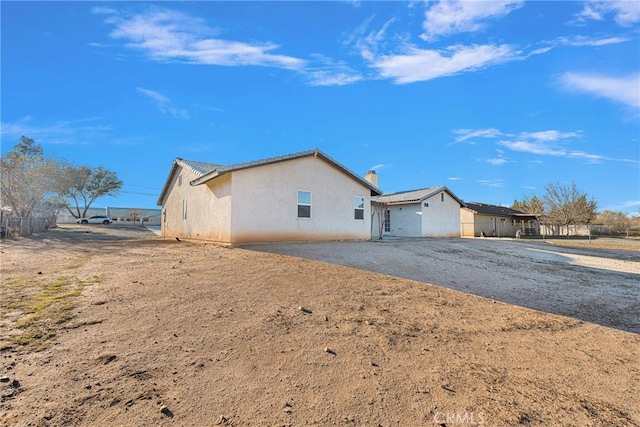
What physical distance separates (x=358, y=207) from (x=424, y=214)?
9516mm

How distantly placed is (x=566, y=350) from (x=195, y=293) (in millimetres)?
5227

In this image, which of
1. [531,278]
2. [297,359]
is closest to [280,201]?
[531,278]

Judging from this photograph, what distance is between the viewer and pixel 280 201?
42.1ft

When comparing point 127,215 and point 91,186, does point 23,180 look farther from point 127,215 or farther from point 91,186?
point 127,215

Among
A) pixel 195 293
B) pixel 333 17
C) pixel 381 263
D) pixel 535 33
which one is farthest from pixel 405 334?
pixel 535 33

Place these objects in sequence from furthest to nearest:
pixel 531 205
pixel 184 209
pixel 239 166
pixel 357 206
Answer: pixel 531 205 < pixel 184 209 < pixel 357 206 < pixel 239 166

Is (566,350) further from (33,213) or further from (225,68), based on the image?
(33,213)

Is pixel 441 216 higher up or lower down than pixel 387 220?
higher up

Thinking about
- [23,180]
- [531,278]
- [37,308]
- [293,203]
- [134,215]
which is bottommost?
[531,278]

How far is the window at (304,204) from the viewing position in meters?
A: 13.4

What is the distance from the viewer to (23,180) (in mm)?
21625

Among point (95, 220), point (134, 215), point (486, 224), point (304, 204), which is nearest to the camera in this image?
point (304, 204)

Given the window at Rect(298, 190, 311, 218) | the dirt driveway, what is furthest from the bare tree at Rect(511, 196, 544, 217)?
the window at Rect(298, 190, 311, 218)

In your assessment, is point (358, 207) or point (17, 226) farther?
point (17, 226)
